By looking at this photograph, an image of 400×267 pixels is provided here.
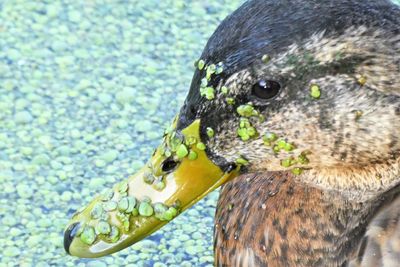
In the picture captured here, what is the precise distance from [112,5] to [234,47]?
158 cm

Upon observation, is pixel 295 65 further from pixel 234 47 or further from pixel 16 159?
pixel 16 159

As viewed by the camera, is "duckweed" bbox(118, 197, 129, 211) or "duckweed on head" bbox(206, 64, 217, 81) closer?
"duckweed on head" bbox(206, 64, 217, 81)

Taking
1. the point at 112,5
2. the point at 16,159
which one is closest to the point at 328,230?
the point at 16,159

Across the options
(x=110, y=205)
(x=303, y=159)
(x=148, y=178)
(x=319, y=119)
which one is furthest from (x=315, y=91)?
(x=110, y=205)

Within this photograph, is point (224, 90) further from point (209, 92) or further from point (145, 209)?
point (145, 209)

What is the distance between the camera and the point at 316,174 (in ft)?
6.26

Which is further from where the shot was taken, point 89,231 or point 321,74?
point 89,231

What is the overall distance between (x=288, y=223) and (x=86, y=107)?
3.54ft

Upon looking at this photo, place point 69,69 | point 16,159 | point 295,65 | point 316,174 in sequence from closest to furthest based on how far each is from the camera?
point 295,65 → point 316,174 → point 16,159 → point 69,69

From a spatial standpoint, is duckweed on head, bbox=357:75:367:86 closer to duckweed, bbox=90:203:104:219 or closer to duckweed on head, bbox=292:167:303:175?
duckweed on head, bbox=292:167:303:175

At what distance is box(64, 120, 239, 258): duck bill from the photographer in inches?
72.9

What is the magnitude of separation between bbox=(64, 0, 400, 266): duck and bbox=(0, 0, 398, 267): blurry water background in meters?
0.51

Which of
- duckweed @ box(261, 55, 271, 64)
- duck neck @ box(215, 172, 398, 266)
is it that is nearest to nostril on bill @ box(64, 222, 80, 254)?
duck neck @ box(215, 172, 398, 266)

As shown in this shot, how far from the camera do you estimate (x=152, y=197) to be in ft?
6.18
